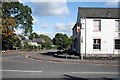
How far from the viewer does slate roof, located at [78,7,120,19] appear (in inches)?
1389

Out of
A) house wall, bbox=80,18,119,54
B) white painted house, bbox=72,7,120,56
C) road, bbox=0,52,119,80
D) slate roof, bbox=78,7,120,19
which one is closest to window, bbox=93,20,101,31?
white painted house, bbox=72,7,120,56

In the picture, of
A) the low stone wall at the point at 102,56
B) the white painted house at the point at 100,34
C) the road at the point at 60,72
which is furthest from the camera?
the white painted house at the point at 100,34

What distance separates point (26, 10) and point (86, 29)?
40.0 metres

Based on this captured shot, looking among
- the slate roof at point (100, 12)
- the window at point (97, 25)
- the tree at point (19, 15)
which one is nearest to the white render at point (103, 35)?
the window at point (97, 25)

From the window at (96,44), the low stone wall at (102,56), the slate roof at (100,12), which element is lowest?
the low stone wall at (102,56)

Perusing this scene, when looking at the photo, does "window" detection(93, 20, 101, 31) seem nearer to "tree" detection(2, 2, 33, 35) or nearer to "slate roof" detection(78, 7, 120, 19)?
"slate roof" detection(78, 7, 120, 19)

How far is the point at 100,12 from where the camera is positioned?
36.6 metres

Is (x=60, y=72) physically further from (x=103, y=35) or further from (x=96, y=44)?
(x=103, y=35)

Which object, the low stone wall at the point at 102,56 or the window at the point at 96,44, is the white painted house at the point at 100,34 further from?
the low stone wall at the point at 102,56

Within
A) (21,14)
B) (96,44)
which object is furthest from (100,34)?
(21,14)

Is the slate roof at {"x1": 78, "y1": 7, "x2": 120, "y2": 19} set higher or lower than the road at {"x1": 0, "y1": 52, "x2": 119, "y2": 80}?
higher

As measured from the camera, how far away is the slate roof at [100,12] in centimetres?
3528

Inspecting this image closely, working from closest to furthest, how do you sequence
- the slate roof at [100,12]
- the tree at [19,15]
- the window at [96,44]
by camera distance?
the window at [96,44] → the slate roof at [100,12] → the tree at [19,15]

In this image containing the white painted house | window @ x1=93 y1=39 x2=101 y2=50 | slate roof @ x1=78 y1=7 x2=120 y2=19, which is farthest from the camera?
slate roof @ x1=78 y1=7 x2=120 y2=19
